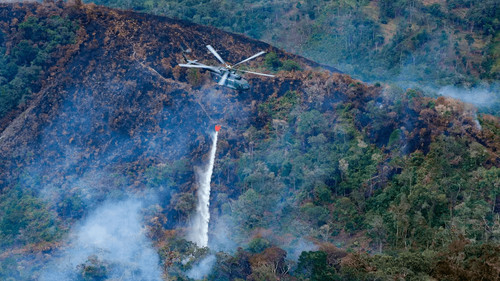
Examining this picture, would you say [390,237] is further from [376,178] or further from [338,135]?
[338,135]

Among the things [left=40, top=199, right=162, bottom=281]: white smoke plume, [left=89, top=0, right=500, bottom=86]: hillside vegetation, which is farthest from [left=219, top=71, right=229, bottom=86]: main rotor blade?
[left=89, top=0, right=500, bottom=86]: hillside vegetation

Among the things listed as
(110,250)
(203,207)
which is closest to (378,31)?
(203,207)

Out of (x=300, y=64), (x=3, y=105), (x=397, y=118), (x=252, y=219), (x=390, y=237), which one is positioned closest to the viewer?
(x=390, y=237)

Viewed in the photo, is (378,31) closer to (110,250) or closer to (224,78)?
(224,78)

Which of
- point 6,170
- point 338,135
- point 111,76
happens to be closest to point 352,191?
point 338,135

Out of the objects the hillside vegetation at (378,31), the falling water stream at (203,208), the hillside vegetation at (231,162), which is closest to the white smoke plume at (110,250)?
the hillside vegetation at (231,162)
